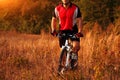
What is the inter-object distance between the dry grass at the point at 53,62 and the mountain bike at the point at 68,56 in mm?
237

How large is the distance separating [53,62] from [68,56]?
1.61 m

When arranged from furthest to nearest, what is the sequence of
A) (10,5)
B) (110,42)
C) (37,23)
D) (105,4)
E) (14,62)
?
(10,5) → (37,23) → (105,4) → (110,42) → (14,62)

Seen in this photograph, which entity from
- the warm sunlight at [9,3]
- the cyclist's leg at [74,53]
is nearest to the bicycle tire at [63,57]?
the cyclist's leg at [74,53]

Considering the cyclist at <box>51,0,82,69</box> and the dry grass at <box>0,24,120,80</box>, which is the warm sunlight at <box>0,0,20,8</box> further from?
the cyclist at <box>51,0,82,69</box>

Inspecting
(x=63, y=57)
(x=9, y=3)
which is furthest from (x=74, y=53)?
(x=9, y=3)

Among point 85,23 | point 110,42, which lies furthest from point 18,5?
point 110,42

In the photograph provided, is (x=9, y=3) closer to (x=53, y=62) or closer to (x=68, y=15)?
(x=53, y=62)

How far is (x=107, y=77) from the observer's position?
777 centimetres

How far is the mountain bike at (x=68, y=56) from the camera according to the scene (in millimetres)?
9266

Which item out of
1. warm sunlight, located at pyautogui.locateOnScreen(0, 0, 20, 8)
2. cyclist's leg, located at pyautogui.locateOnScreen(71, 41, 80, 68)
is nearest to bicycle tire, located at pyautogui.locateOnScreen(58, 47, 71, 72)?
cyclist's leg, located at pyautogui.locateOnScreen(71, 41, 80, 68)

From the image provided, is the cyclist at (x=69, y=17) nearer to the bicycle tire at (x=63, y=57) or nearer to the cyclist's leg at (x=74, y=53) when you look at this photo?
the cyclist's leg at (x=74, y=53)

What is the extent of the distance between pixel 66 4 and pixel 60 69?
1452mm

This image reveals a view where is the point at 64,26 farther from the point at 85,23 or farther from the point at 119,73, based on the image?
the point at 85,23

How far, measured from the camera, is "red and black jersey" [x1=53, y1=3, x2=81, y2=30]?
9.11 metres
